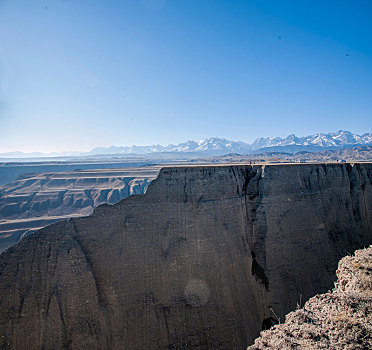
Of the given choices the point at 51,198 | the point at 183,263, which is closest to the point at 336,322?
the point at 183,263

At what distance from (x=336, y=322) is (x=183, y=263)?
7.43 metres

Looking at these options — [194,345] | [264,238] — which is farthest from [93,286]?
[264,238]

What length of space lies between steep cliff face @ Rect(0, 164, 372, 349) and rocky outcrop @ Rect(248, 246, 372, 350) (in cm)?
572

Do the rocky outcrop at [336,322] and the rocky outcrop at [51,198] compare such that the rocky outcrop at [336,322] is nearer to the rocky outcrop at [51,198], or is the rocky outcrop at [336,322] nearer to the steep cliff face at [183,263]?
the steep cliff face at [183,263]

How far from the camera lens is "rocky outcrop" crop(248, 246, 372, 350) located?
A: 541 centimetres

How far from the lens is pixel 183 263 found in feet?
40.7

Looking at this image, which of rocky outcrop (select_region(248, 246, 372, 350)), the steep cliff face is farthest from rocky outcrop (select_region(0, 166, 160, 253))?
rocky outcrop (select_region(248, 246, 372, 350))

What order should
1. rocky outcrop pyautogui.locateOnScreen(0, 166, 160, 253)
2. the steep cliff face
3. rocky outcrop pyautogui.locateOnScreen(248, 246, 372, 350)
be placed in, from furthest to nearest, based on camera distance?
rocky outcrop pyautogui.locateOnScreen(0, 166, 160, 253) → the steep cliff face → rocky outcrop pyautogui.locateOnScreen(248, 246, 372, 350)

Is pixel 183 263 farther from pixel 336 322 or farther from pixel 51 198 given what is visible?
pixel 51 198

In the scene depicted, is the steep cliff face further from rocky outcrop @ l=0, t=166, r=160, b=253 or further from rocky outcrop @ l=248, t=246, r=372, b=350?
rocky outcrop @ l=0, t=166, r=160, b=253

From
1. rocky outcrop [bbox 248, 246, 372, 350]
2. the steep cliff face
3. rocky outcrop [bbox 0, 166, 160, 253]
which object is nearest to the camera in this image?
rocky outcrop [bbox 248, 246, 372, 350]

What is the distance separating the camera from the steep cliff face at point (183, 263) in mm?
10908

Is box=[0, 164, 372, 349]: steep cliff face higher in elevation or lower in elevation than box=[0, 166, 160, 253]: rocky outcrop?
higher

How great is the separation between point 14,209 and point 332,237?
216 feet
